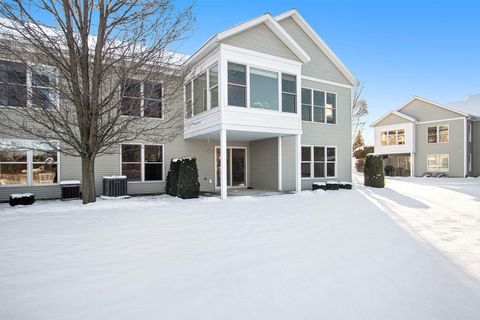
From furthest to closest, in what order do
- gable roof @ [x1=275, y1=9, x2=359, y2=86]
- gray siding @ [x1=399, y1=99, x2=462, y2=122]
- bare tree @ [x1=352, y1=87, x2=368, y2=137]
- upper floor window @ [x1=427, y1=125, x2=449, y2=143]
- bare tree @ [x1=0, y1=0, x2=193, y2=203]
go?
bare tree @ [x1=352, y1=87, x2=368, y2=137], upper floor window @ [x1=427, y1=125, x2=449, y2=143], gray siding @ [x1=399, y1=99, x2=462, y2=122], gable roof @ [x1=275, y1=9, x2=359, y2=86], bare tree @ [x1=0, y1=0, x2=193, y2=203]

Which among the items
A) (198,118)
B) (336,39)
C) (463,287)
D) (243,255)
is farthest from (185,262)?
(336,39)

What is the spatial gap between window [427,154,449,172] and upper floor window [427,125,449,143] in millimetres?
1329

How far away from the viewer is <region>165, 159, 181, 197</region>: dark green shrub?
10.9 m

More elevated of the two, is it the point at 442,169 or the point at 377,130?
the point at 377,130

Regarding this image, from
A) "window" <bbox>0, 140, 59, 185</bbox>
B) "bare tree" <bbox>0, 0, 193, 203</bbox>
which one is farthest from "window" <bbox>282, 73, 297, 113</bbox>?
"window" <bbox>0, 140, 59, 185</bbox>

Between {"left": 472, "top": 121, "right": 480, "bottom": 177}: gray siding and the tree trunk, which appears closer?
the tree trunk

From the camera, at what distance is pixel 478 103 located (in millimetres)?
25984

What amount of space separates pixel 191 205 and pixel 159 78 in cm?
450

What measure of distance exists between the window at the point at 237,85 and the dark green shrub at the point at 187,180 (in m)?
2.79

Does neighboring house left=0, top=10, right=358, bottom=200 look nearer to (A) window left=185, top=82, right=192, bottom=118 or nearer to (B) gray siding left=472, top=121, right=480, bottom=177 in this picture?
(A) window left=185, top=82, right=192, bottom=118

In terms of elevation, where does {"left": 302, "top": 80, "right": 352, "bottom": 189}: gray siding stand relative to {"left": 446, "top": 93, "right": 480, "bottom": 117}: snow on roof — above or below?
below

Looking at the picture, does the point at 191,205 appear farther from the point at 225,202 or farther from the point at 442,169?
the point at 442,169

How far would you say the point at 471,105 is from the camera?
2588 cm

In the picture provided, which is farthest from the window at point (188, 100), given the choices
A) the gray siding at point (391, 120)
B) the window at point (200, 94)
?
the gray siding at point (391, 120)
